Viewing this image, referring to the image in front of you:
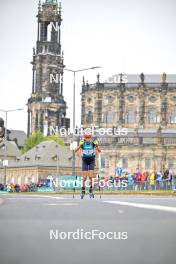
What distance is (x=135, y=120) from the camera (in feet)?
422

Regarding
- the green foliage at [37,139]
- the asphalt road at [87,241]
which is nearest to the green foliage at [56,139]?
the green foliage at [37,139]

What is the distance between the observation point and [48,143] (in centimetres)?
12212

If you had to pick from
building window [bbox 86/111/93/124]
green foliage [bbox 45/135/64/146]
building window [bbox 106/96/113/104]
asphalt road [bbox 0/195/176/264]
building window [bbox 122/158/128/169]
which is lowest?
asphalt road [bbox 0/195/176/264]

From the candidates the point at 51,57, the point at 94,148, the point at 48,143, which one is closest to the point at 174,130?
the point at 48,143

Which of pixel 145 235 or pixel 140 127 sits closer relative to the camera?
pixel 145 235

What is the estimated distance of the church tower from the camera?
142875 mm

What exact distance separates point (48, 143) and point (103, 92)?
15827 mm

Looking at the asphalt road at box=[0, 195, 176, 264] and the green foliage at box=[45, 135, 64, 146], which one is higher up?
the green foliage at box=[45, 135, 64, 146]

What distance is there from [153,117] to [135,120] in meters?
3.16

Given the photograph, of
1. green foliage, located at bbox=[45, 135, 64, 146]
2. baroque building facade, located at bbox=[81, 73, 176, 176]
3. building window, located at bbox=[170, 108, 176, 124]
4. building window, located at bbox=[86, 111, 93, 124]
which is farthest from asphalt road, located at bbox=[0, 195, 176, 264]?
green foliage, located at bbox=[45, 135, 64, 146]

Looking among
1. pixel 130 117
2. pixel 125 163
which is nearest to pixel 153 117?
pixel 130 117

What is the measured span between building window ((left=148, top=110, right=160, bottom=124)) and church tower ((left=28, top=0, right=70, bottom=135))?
22500 millimetres

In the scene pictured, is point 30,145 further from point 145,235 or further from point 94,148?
point 145,235

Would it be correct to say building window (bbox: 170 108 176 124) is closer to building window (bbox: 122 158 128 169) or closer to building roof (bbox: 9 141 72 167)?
building window (bbox: 122 158 128 169)
